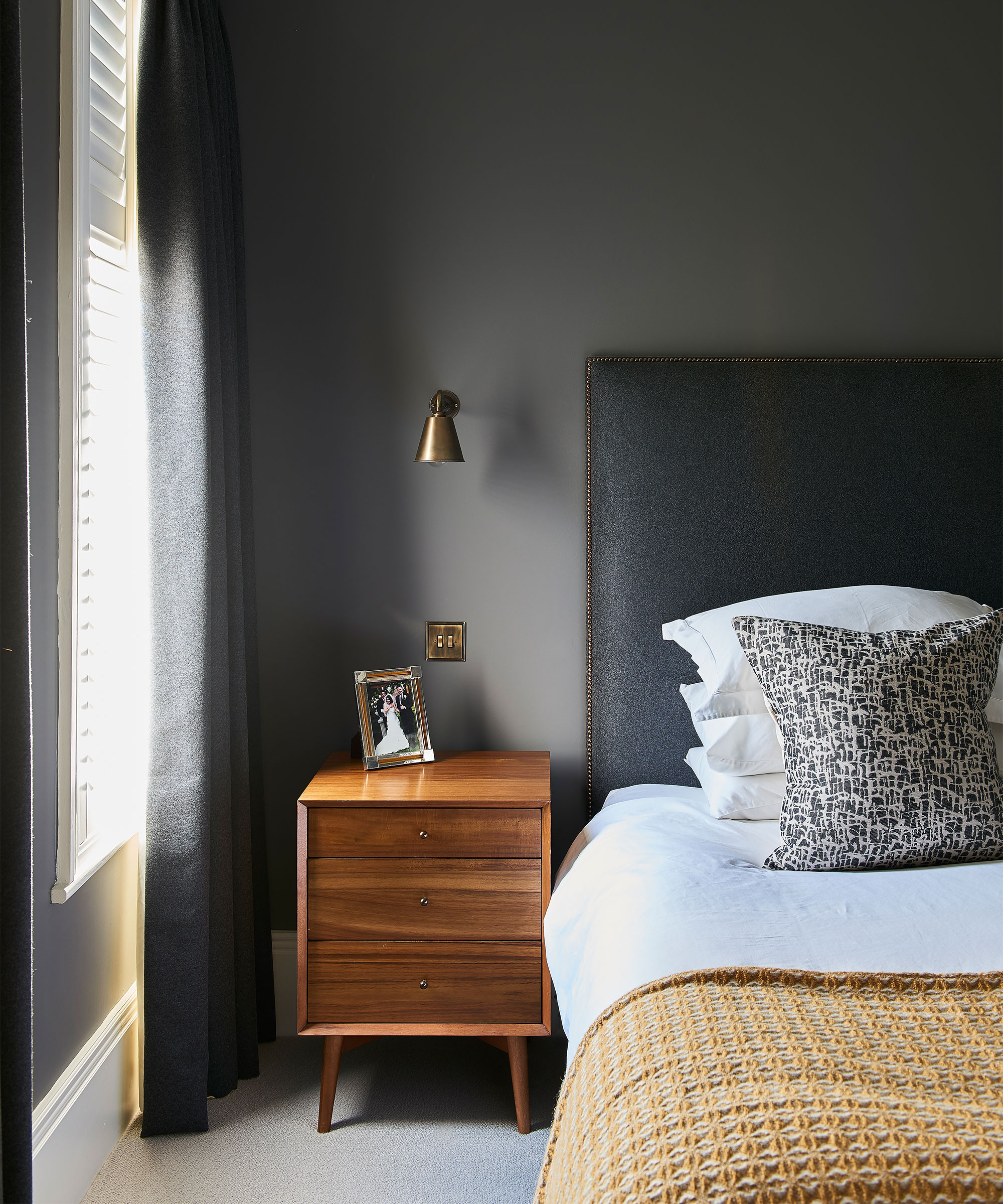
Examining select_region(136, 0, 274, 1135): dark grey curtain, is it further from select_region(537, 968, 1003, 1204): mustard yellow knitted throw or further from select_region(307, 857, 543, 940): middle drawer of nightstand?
select_region(537, 968, 1003, 1204): mustard yellow knitted throw

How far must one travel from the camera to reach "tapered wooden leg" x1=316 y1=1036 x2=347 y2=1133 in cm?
189

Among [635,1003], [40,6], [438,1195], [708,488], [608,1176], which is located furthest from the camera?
[708,488]

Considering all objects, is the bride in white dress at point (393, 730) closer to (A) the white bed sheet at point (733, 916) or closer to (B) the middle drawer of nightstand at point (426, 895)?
(B) the middle drawer of nightstand at point (426, 895)

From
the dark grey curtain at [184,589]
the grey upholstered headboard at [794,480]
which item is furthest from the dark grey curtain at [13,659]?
the grey upholstered headboard at [794,480]

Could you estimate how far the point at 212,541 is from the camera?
6.46 feet

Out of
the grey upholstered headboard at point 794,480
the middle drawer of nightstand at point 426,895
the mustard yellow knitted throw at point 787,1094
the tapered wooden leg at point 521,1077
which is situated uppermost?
the grey upholstered headboard at point 794,480

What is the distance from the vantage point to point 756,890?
4.76 ft

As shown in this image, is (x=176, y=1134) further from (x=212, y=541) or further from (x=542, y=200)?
(x=542, y=200)

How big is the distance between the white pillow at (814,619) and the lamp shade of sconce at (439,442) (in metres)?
0.72

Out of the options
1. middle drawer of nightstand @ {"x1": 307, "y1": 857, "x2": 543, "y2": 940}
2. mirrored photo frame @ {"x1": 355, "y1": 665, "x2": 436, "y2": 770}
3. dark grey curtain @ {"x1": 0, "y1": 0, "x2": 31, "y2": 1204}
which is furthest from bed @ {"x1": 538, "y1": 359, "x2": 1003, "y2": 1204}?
dark grey curtain @ {"x1": 0, "y1": 0, "x2": 31, "y2": 1204}

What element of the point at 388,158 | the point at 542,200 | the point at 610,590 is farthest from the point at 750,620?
the point at 388,158

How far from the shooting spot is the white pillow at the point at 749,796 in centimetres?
185

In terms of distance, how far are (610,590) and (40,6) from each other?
1.62m

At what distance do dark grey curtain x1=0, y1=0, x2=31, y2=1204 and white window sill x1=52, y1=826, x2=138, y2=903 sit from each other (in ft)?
1.58
